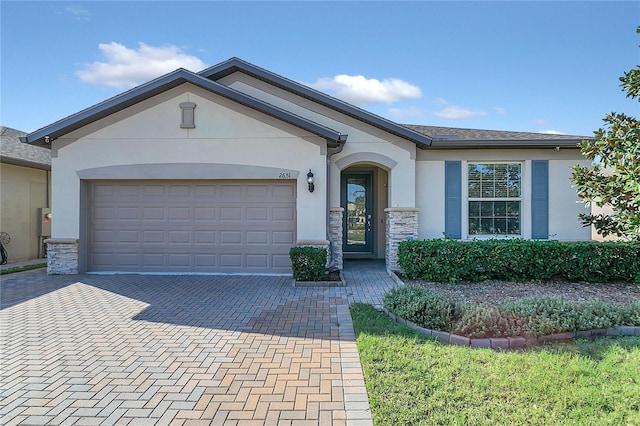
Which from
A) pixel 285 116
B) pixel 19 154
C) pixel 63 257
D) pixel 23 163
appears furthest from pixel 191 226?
pixel 19 154

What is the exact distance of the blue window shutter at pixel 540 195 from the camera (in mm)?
10000

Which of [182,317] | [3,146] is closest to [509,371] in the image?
[182,317]

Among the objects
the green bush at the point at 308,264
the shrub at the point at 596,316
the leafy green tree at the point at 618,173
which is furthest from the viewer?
the green bush at the point at 308,264

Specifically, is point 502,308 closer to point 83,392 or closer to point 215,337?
point 215,337

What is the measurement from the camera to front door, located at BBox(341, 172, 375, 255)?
12.1 meters

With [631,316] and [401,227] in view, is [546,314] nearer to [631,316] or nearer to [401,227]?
[631,316]

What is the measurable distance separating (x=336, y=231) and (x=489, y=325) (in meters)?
5.39

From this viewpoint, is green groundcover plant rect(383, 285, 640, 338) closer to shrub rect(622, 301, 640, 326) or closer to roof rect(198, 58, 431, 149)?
shrub rect(622, 301, 640, 326)

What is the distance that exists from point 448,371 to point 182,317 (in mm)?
4085

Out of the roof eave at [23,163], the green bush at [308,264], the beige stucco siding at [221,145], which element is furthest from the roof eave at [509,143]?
the roof eave at [23,163]

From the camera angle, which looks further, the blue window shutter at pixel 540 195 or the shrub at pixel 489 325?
the blue window shutter at pixel 540 195

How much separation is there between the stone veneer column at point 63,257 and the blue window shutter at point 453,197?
989 cm

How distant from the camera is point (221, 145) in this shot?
8.94 meters

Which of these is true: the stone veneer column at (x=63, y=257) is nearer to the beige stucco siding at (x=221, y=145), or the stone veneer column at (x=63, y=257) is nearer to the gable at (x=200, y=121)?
the beige stucco siding at (x=221, y=145)
